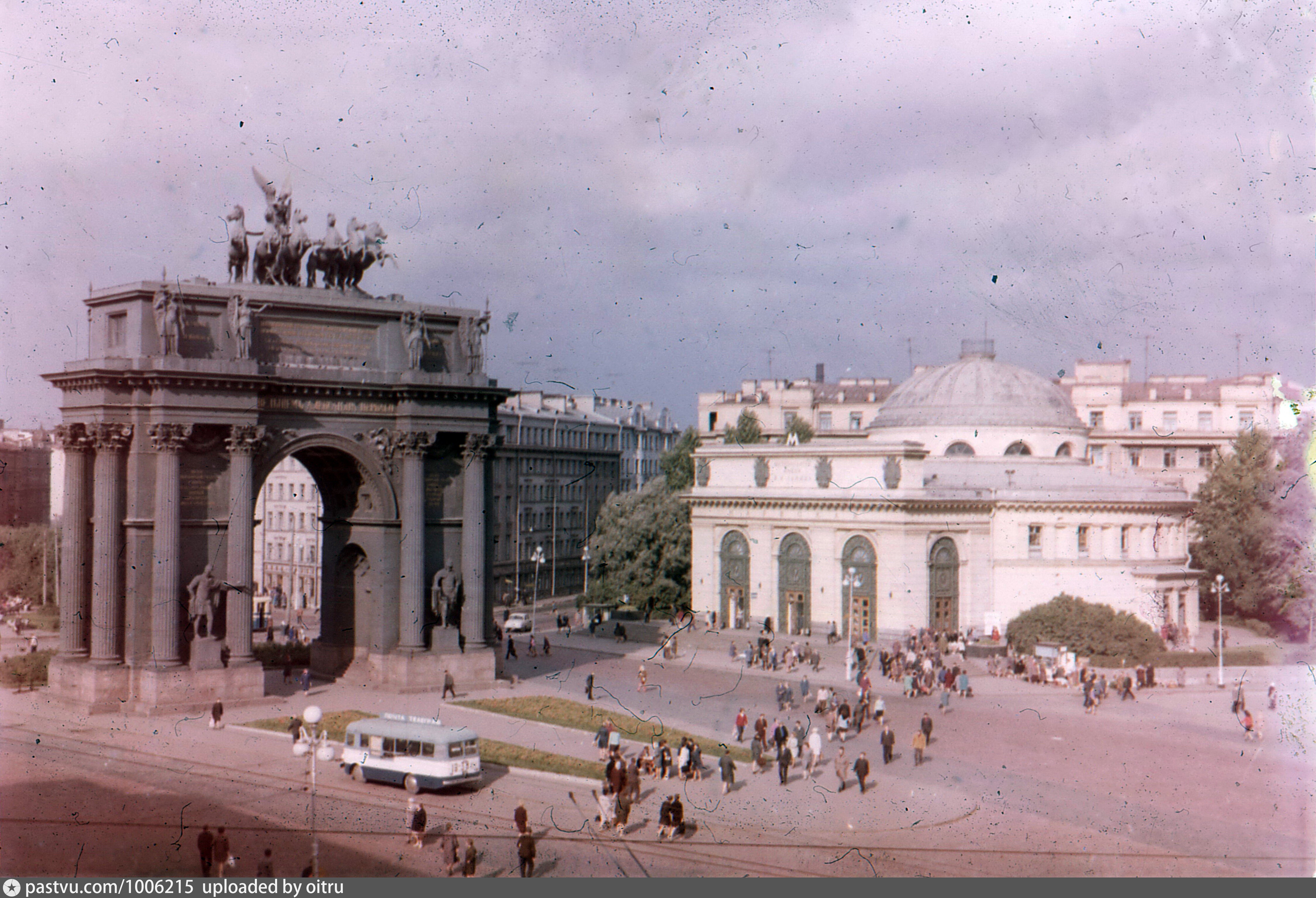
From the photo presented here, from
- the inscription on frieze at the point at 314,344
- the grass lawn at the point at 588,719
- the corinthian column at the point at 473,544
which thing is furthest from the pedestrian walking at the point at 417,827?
the inscription on frieze at the point at 314,344

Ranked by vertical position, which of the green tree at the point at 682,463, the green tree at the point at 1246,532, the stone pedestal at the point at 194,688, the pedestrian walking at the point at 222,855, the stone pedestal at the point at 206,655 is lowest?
the pedestrian walking at the point at 222,855

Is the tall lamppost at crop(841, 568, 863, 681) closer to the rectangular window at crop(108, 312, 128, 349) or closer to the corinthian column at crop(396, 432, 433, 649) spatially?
the corinthian column at crop(396, 432, 433, 649)

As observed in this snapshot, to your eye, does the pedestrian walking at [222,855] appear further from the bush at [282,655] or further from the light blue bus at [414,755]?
the bush at [282,655]

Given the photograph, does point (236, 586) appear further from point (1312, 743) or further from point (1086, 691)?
point (1312, 743)

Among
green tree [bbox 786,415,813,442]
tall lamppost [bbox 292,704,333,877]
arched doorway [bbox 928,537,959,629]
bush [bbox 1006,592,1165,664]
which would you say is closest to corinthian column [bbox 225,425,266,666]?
tall lamppost [bbox 292,704,333,877]

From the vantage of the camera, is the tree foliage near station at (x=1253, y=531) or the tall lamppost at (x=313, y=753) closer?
the tall lamppost at (x=313, y=753)

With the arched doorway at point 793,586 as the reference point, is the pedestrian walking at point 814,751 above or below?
below

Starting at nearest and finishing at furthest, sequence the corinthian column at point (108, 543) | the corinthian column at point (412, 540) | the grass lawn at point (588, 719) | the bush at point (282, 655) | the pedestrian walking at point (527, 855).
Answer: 1. the pedestrian walking at point (527, 855)
2. the grass lawn at point (588, 719)
3. the corinthian column at point (108, 543)
4. the corinthian column at point (412, 540)
5. the bush at point (282, 655)

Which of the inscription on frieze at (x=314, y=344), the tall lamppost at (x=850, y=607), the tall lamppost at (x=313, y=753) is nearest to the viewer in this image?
the tall lamppost at (x=313, y=753)
